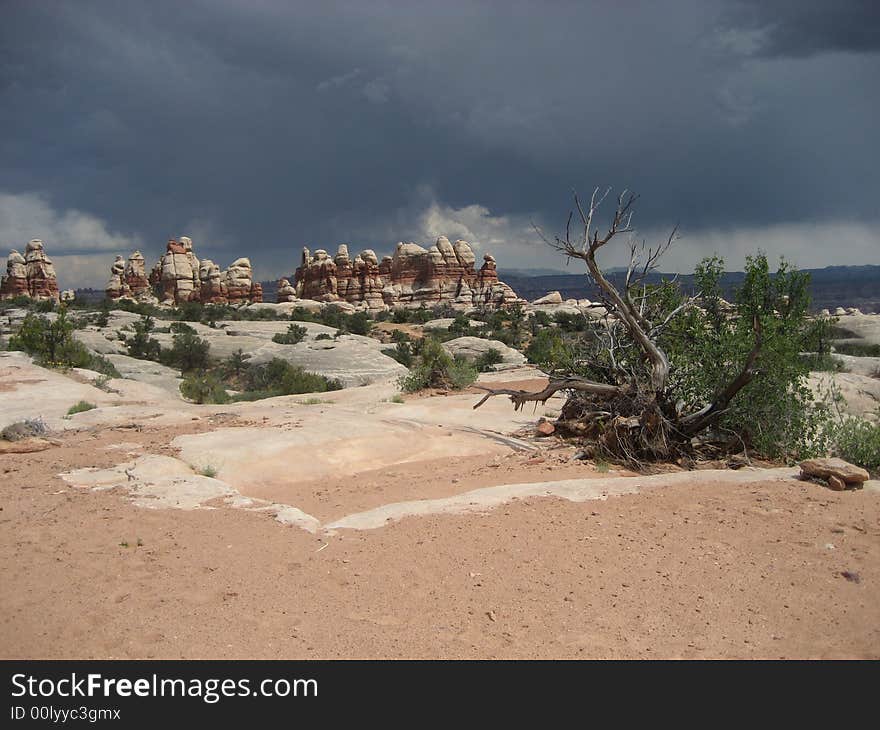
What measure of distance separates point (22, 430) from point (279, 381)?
11059mm

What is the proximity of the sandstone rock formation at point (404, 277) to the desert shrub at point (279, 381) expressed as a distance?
42.7 m

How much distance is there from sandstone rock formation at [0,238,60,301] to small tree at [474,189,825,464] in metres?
61.4

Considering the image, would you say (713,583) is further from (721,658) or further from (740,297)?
(740,297)

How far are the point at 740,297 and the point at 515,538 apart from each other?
22.5 feet

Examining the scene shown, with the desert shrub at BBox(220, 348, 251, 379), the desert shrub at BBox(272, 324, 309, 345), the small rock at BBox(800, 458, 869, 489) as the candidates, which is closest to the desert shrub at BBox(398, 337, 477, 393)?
the small rock at BBox(800, 458, 869, 489)

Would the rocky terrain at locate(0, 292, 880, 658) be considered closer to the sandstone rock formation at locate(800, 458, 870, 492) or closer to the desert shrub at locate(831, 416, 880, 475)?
the sandstone rock formation at locate(800, 458, 870, 492)

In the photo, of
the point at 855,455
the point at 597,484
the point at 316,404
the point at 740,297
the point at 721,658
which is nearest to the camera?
the point at 721,658

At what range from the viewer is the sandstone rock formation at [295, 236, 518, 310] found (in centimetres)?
6469

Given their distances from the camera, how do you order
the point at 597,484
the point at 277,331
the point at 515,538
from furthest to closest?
the point at 277,331, the point at 597,484, the point at 515,538

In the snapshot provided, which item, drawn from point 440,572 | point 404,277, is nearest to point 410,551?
point 440,572

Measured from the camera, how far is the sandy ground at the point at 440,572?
128 inches

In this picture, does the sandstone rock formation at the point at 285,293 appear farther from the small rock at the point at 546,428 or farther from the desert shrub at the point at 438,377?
the small rock at the point at 546,428

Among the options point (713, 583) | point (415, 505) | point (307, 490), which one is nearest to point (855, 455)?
point (713, 583)

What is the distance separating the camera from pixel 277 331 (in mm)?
33125
